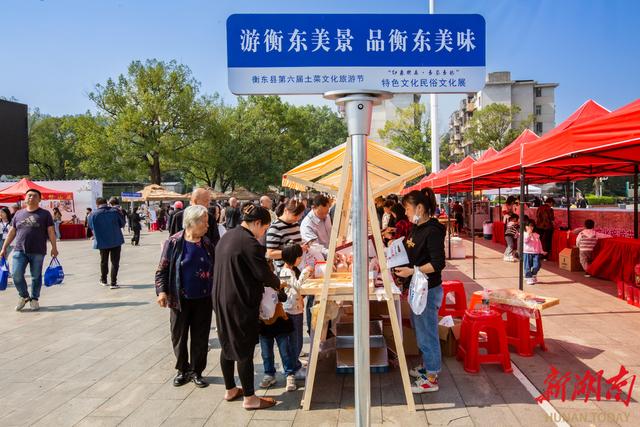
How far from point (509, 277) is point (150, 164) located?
32.7 meters

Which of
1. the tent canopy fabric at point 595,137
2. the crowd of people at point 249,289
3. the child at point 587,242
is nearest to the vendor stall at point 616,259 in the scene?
the child at point 587,242

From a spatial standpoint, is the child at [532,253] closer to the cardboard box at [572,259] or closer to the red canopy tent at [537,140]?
the red canopy tent at [537,140]

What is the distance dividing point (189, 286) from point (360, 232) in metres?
2.21

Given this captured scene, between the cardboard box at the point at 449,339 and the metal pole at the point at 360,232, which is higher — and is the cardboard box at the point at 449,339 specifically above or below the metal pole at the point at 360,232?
below

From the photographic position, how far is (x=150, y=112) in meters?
35.2

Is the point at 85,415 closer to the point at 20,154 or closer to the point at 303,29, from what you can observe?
the point at 303,29

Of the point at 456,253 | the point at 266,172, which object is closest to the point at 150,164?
the point at 266,172

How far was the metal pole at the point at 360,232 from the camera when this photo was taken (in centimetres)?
241

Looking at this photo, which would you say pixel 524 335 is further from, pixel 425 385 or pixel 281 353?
pixel 281 353

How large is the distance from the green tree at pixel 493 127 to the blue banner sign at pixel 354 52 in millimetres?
48961

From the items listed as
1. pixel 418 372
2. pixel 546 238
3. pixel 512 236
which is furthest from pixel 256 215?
pixel 546 238

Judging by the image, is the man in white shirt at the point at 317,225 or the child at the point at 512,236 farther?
the child at the point at 512,236

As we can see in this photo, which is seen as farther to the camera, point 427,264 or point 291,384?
point 291,384

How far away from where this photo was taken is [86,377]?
454cm
